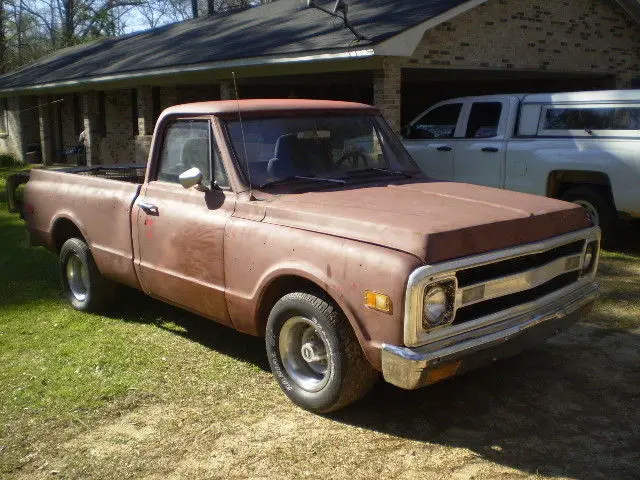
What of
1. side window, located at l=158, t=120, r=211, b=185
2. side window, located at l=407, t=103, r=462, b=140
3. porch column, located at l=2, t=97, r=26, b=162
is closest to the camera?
side window, located at l=158, t=120, r=211, b=185

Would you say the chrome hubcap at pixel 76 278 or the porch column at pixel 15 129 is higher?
the porch column at pixel 15 129

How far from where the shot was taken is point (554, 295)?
14.1 ft

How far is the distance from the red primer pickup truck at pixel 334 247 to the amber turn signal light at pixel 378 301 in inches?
0.4

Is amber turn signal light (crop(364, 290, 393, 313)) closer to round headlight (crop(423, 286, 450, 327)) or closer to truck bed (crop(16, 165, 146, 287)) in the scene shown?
round headlight (crop(423, 286, 450, 327))

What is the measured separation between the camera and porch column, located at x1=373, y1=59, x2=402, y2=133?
1103 centimetres

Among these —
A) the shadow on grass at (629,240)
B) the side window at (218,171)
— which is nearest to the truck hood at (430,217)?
the side window at (218,171)

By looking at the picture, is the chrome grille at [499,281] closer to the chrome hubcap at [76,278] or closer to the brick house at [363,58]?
the chrome hubcap at [76,278]

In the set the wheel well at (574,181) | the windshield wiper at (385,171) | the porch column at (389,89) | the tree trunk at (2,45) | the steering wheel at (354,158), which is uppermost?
the tree trunk at (2,45)

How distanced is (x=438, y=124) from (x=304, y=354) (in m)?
6.96

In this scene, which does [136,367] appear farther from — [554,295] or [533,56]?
Answer: [533,56]

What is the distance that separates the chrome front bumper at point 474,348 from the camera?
11.7 feet

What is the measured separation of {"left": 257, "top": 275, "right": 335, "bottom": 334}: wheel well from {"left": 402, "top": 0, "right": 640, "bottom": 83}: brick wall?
7.66 m

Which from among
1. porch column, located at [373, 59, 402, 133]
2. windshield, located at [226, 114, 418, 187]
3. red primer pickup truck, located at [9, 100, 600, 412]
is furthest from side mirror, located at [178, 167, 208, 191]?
porch column, located at [373, 59, 402, 133]

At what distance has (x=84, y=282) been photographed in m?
6.43
